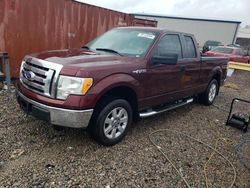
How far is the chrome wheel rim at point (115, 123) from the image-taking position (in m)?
3.52

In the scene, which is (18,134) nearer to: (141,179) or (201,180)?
(141,179)

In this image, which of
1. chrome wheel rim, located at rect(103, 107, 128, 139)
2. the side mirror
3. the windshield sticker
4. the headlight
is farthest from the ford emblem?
the windshield sticker

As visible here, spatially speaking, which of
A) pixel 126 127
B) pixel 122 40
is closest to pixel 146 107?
pixel 126 127

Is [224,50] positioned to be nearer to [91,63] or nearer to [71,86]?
[91,63]

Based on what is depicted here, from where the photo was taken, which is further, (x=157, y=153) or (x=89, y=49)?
(x=89, y=49)

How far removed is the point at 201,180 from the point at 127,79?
67.0 inches

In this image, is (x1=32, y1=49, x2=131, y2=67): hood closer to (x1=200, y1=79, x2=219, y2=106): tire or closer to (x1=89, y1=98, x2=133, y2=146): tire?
(x1=89, y1=98, x2=133, y2=146): tire

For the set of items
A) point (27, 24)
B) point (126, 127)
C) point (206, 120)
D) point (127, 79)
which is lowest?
point (206, 120)

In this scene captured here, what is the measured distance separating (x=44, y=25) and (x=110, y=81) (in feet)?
14.0

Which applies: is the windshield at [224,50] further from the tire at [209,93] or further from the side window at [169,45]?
the side window at [169,45]

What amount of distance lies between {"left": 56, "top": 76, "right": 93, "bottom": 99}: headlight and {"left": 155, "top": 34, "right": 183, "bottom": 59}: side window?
161cm

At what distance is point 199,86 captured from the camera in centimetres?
567

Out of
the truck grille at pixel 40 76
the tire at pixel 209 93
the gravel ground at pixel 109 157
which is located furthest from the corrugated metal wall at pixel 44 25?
the tire at pixel 209 93

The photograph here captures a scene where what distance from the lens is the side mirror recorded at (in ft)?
12.5
